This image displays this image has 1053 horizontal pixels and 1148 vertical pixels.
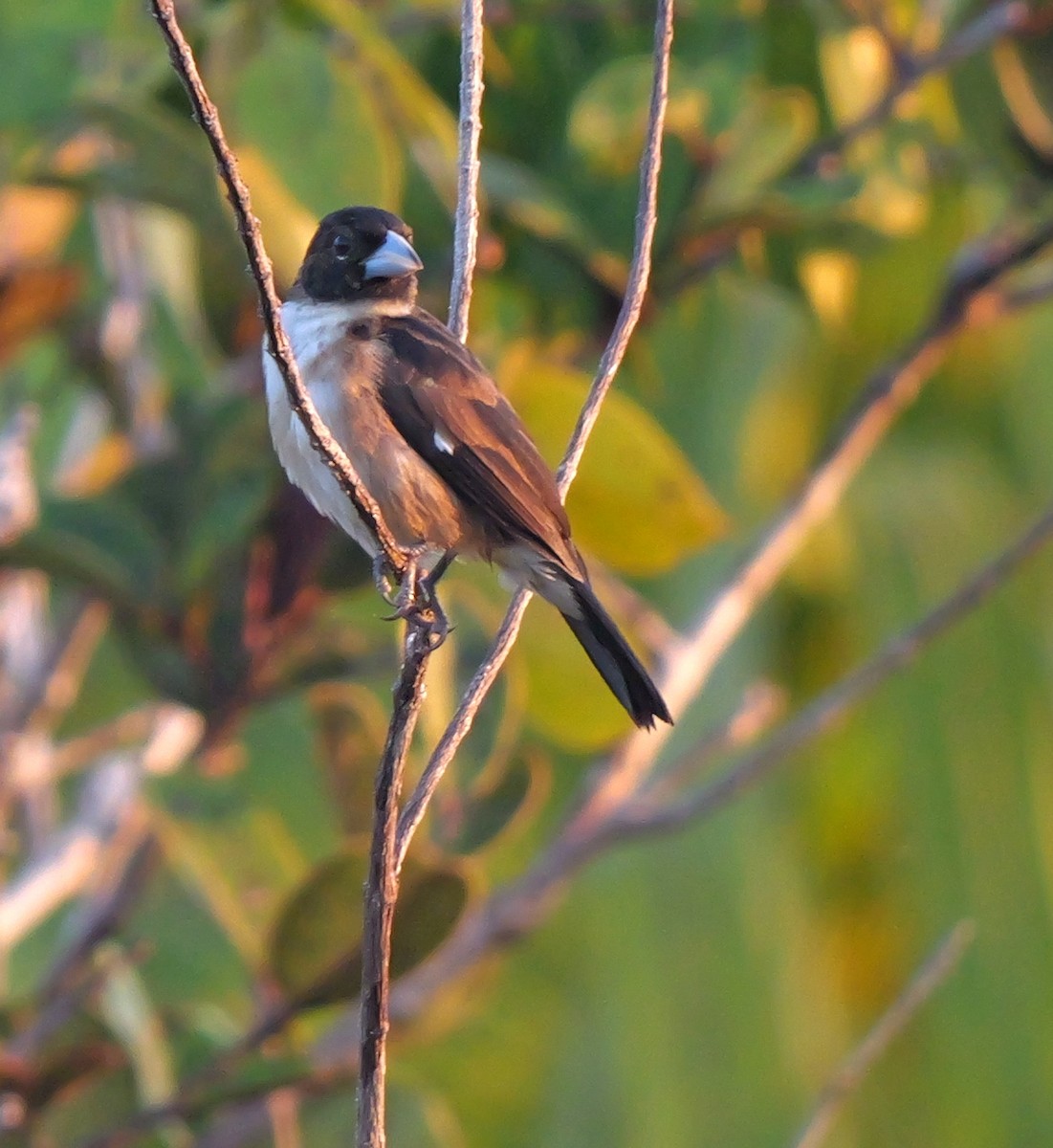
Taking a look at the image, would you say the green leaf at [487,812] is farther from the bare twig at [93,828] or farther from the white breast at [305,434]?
the white breast at [305,434]

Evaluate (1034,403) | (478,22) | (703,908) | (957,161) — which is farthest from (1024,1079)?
(478,22)

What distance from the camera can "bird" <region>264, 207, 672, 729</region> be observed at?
293 centimetres

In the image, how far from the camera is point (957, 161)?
4.29 meters

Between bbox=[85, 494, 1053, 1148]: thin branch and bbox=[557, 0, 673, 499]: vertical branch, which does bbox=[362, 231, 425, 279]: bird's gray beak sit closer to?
bbox=[557, 0, 673, 499]: vertical branch

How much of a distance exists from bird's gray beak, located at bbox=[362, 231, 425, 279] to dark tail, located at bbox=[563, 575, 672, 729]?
0.59m

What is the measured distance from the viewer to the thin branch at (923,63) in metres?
3.93

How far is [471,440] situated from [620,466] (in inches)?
20.9

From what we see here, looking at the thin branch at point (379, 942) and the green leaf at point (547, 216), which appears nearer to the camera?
the thin branch at point (379, 942)

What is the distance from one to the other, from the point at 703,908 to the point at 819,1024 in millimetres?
524

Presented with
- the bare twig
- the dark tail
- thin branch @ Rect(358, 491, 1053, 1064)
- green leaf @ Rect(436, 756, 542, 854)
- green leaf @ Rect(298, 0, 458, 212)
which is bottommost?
thin branch @ Rect(358, 491, 1053, 1064)

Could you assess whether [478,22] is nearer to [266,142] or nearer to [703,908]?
[266,142]

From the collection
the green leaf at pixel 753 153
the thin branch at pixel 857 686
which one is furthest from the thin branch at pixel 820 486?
the green leaf at pixel 753 153

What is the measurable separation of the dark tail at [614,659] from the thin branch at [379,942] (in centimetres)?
92

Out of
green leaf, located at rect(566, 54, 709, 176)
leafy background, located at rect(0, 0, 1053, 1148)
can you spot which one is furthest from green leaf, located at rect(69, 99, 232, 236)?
green leaf, located at rect(566, 54, 709, 176)
